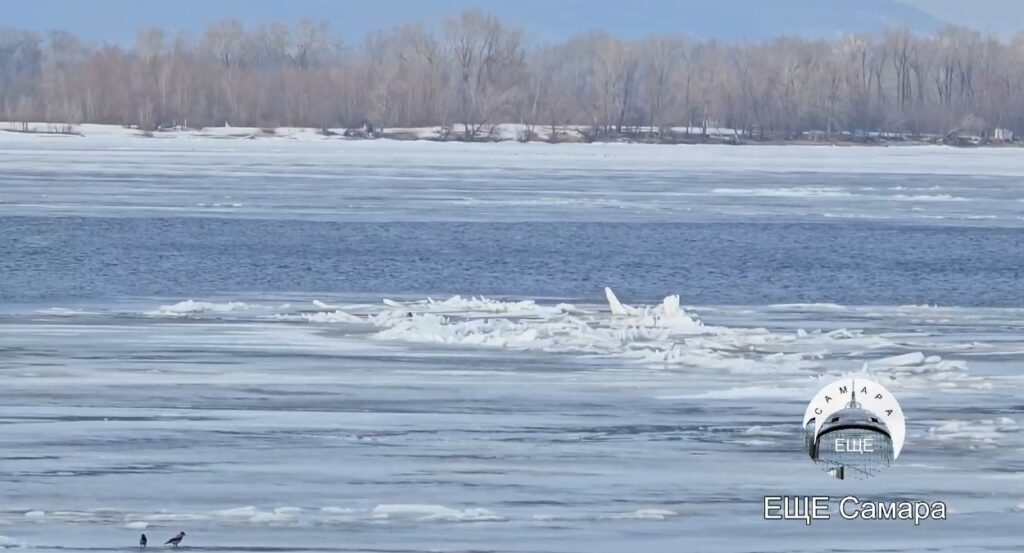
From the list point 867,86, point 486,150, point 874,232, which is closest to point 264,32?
point 867,86

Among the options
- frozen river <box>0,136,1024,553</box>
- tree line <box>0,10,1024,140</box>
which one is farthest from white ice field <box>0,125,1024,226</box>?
tree line <box>0,10,1024,140</box>

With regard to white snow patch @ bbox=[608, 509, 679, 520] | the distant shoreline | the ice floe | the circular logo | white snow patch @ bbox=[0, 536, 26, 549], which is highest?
the circular logo

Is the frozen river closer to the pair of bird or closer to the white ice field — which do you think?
the pair of bird

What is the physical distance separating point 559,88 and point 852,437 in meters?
75.0

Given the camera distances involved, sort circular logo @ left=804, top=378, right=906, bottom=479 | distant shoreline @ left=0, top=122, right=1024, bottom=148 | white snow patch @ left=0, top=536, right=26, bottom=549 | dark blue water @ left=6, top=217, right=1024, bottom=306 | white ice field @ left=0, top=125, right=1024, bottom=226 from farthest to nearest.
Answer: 1. distant shoreline @ left=0, top=122, right=1024, bottom=148
2. white ice field @ left=0, top=125, right=1024, bottom=226
3. dark blue water @ left=6, top=217, right=1024, bottom=306
4. circular logo @ left=804, top=378, right=906, bottom=479
5. white snow patch @ left=0, top=536, right=26, bottom=549

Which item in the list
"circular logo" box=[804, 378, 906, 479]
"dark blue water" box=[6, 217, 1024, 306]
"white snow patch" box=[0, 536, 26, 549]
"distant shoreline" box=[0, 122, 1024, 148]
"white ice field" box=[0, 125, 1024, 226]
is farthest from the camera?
Answer: "distant shoreline" box=[0, 122, 1024, 148]

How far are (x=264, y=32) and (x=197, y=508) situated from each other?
89645mm

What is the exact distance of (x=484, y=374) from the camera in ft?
32.3

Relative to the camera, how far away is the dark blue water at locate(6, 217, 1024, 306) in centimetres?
1565

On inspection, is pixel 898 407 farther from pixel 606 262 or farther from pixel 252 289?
pixel 606 262

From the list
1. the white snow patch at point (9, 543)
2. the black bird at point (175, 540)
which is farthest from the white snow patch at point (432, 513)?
the white snow patch at point (9, 543)

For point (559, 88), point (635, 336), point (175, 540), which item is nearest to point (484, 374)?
point (635, 336)

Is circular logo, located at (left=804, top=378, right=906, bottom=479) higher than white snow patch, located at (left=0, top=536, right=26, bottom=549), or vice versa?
circular logo, located at (left=804, top=378, right=906, bottom=479)

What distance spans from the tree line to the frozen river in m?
46.4
